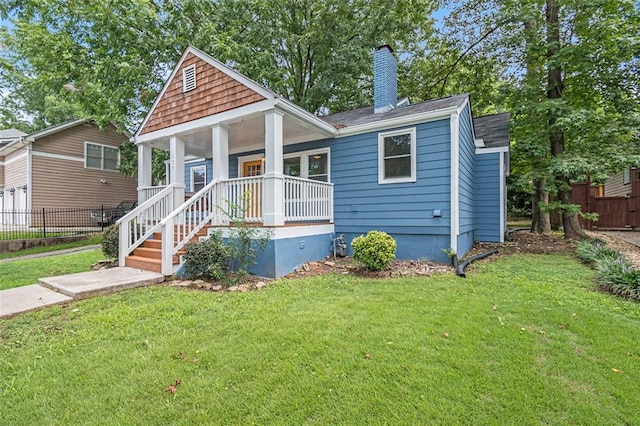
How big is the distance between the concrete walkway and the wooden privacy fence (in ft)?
59.5

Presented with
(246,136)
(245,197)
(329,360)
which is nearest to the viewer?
(329,360)

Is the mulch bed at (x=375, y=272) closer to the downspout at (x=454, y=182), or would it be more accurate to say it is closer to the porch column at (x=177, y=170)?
the downspout at (x=454, y=182)

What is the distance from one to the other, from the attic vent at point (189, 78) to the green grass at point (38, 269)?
4.90 meters

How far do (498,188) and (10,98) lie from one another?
117ft

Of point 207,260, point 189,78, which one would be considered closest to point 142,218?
point 207,260

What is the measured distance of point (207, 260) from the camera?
19.2 ft

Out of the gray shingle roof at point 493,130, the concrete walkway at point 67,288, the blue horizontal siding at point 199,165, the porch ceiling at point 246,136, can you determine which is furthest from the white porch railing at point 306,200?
the gray shingle roof at point 493,130

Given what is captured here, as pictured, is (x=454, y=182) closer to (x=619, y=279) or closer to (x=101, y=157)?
(x=619, y=279)

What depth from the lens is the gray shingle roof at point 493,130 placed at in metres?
10.7

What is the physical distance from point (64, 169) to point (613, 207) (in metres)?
26.8

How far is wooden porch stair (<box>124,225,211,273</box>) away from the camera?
614 centimetres

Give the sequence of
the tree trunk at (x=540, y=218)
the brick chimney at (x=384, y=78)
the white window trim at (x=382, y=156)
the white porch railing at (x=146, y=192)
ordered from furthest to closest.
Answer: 1. the tree trunk at (x=540, y=218)
2. the brick chimney at (x=384, y=78)
3. the white porch railing at (x=146, y=192)
4. the white window trim at (x=382, y=156)

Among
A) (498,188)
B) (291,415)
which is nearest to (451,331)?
(291,415)

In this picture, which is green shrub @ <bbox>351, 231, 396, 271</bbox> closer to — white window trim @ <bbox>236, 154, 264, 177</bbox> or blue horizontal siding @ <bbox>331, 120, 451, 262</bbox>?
blue horizontal siding @ <bbox>331, 120, 451, 262</bbox>
